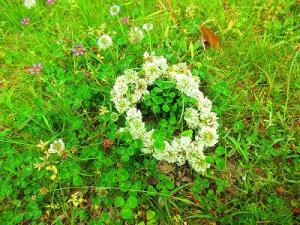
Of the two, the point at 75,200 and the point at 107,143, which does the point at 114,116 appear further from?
the point at 75,200

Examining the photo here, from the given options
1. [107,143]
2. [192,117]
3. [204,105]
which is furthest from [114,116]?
[204,105]

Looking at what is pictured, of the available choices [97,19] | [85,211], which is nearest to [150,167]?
[85,211]

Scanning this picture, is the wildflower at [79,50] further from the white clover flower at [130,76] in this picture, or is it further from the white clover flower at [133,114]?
the white clover flower at [133,114]

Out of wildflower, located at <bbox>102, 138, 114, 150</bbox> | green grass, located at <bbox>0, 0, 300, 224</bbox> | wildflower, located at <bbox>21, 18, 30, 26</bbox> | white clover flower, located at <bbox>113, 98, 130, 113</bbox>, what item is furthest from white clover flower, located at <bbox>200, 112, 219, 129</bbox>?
wildflower, located at <bbox>21, 18, 30, 26</bbox>

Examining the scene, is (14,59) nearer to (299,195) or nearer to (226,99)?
(226,99)

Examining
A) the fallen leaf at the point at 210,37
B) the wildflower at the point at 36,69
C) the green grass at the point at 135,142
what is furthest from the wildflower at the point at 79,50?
the fallen leaf at the point at 210,37
